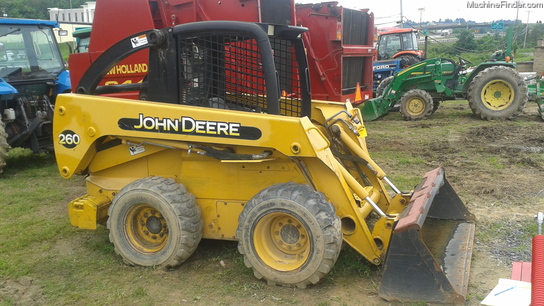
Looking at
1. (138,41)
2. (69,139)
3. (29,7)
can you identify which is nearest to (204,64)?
(138,41)

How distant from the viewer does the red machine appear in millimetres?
6566

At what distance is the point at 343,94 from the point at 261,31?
5025 mm

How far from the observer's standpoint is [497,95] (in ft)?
38.1

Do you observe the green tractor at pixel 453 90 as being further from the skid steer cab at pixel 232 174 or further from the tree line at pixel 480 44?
the tree line at pixel 480 44

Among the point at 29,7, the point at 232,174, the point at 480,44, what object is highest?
the point at 29,7

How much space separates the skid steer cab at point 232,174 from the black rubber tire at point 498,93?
300 inches

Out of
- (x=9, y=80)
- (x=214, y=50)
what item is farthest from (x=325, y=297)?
(x=9, y=80)

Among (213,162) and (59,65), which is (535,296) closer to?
(213,162)

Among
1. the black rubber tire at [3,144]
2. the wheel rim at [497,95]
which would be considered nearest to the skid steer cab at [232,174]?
the black rubber tire at [3,144]

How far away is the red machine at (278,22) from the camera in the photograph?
6.57 m

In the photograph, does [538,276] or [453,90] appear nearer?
[538,276]

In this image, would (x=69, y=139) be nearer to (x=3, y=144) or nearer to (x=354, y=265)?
(x=354, y=265)

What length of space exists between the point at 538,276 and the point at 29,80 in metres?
8.04

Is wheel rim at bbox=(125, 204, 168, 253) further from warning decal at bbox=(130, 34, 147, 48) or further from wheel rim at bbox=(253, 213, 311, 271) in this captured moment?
warning decal at bbox=(130, 34, 147, 48)
